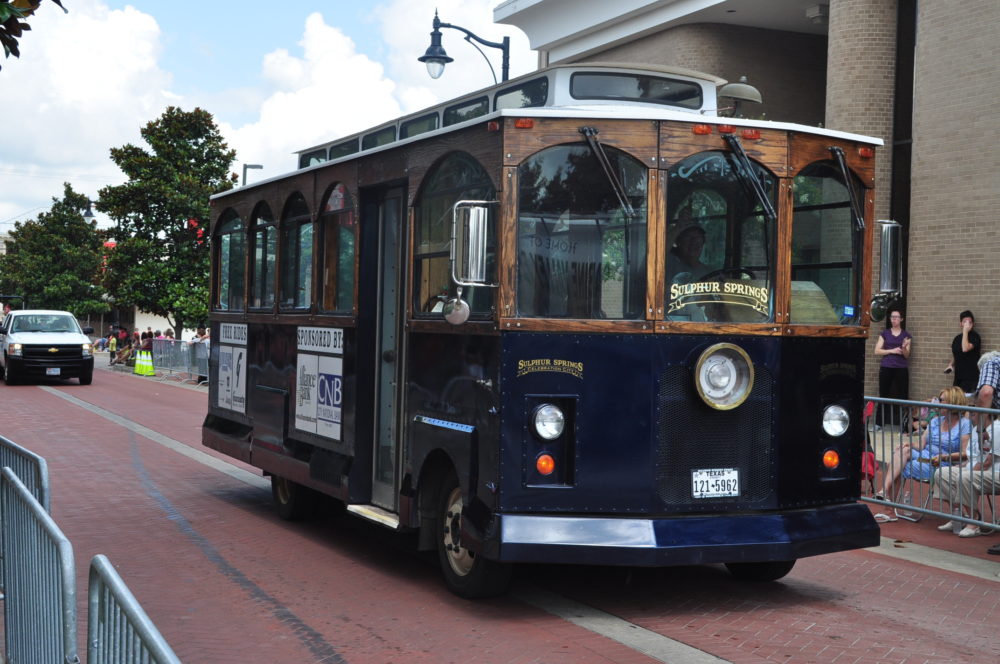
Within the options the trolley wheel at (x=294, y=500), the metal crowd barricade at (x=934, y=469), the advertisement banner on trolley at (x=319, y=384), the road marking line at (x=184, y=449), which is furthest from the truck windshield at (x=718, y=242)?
the road marking line at (x=184, y=449)

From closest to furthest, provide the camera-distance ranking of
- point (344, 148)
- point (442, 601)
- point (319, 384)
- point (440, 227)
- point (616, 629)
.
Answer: point (616, 629) → point (442, 601) → point (440, 227) → point (319, 384) → point (344, 148)

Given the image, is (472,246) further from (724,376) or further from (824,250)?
(824,250)

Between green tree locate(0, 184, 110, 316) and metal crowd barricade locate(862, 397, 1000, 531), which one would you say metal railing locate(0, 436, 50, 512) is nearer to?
metal crowd barricade locate(862, 397, 1000, 531)

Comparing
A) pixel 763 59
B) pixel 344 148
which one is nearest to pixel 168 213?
pixel 763 59

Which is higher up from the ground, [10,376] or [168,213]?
[168,213]

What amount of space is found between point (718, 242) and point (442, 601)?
2.83m

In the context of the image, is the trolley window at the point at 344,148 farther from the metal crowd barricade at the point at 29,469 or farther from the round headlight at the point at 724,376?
the round headlight at the point at 724,376

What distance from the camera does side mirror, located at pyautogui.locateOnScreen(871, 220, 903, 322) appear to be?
7852 millimetres

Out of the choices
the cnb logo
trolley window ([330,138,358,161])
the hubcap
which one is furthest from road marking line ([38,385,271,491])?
the hubcap

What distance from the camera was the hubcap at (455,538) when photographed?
24.8 feet

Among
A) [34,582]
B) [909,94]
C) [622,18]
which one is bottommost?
[34,582]

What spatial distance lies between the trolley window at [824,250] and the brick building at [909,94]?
975cm

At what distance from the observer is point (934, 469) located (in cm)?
1052

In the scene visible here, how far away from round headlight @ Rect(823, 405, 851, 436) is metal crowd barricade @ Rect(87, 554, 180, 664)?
5122 mm
